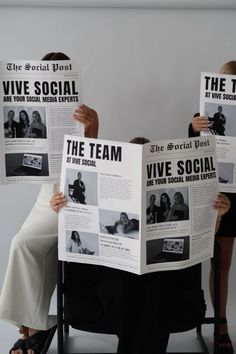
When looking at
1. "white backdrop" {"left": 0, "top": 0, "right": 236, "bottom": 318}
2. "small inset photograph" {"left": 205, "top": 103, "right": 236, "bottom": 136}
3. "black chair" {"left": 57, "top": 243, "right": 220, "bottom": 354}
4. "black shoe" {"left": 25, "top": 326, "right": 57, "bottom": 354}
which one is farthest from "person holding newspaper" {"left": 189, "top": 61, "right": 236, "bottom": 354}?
"black shoe" {"left": 25, "top": 326, "right": 57, "bottom": 354}

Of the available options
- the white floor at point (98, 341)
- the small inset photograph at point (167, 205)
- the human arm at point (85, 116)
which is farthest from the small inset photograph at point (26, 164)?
the white floor at point (98, 341)

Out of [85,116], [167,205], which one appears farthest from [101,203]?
[85,116]

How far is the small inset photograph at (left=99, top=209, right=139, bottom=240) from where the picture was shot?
1.51 m

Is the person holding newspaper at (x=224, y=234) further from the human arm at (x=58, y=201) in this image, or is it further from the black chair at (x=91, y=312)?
the human arm at (x=58, y=201)

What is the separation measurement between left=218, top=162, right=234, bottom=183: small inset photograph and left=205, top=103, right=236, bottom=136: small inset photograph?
12 cm

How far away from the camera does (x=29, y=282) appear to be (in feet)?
5.87

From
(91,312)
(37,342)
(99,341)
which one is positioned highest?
(91,312)

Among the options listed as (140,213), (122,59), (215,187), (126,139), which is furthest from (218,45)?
(140,213)

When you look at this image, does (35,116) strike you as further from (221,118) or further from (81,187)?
(221,118)

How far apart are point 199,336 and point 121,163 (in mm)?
1099

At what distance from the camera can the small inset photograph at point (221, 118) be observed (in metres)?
1.74

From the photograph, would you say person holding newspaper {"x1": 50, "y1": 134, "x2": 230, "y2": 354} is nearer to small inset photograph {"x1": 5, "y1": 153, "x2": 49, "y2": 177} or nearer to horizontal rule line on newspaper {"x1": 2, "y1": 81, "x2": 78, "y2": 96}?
small inset photograph {"x1": 5, "y1": 153, "x2": 49, "y2": 177}

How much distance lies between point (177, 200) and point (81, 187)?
32 centimetres

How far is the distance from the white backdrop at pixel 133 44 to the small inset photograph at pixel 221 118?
528mm
